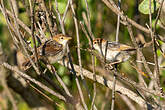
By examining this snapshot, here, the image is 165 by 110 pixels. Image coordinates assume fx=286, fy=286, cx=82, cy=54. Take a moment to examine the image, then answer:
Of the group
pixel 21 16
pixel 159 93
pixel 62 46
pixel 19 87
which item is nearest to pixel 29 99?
pixel 19 87

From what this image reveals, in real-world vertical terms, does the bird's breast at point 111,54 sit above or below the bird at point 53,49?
below

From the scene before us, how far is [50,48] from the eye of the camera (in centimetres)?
549

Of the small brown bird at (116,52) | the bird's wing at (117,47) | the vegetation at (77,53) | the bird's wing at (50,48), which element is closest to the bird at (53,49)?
the bird's wing at (50,48)

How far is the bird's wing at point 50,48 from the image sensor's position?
202 inches

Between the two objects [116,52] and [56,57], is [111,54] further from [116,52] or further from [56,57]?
[56,57]

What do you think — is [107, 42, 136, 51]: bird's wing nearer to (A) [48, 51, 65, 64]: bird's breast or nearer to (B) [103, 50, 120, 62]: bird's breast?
(B) [103, 50, 120, 62]: bird's breast

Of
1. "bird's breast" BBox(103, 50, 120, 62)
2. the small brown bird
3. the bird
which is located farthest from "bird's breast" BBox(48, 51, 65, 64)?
"bird's breast" BBox(103, 50, 120, 62)

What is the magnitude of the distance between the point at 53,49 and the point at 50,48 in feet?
0.46

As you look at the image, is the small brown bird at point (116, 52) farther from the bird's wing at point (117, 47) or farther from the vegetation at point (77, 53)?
the vegetation at point (77, 53)

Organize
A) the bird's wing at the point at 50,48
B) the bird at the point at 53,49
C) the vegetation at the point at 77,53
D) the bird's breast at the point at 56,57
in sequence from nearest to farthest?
the vegetation at the point at 77,53 → the bird at the point at 53,49 → the bird's wing at the point at 50,48 → the bird's breast at the point at 56,57

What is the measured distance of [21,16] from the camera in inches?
211

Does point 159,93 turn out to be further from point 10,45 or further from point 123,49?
point 10,45

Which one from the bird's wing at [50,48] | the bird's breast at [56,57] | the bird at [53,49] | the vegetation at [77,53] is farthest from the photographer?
the bird's breast at [56,57]

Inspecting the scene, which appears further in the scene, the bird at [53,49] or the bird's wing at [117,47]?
the bird's wing at [117,47]
